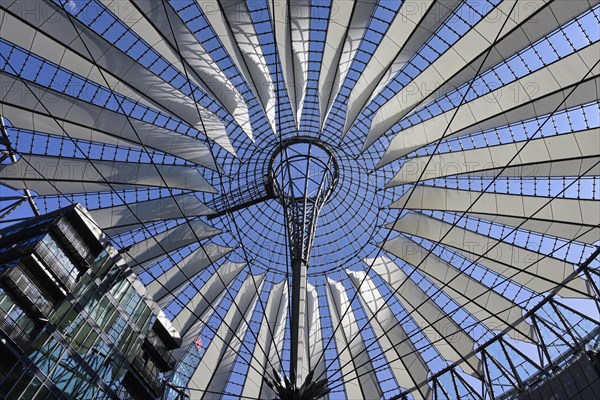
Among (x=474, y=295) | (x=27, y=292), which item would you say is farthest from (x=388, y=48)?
(x=27, y=292)

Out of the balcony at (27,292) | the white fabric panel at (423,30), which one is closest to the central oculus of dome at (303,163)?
the white fabric panel at (423,30)

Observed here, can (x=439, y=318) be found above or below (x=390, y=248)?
below

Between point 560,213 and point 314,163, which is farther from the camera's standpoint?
point 314,163

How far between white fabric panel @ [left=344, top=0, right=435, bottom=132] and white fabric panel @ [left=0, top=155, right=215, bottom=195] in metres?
8.74

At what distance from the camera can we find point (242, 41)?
73.9ft

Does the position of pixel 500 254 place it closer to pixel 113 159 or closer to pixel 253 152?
pixel 253 152

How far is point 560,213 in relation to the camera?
2484cm

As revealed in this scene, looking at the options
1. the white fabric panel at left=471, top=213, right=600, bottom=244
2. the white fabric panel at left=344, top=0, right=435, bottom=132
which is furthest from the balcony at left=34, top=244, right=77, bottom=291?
the white fabric panel at left=471, top=213, right=600, bottom=244

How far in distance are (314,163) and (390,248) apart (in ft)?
22.0

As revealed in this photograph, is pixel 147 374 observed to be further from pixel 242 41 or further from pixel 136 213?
pixel 242 41

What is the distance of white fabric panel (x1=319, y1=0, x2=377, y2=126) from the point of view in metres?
21.0

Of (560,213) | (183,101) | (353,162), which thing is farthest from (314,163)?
(560,213)

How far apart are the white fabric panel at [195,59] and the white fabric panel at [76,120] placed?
6.71 feet

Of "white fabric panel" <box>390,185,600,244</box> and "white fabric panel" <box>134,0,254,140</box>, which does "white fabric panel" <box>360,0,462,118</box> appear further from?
"white fabric panel" <box>134,0,254,140</box>
